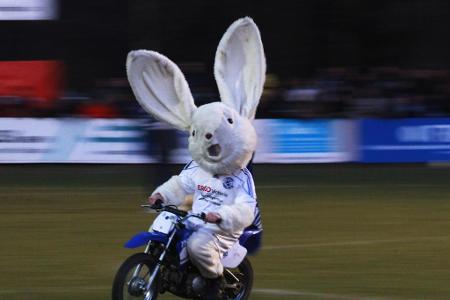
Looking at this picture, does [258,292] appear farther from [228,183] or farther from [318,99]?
[318,99]

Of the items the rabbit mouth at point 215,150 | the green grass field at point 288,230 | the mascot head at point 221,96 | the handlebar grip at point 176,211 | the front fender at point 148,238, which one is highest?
the mascot head at point 221,96

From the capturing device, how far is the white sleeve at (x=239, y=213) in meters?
7.40

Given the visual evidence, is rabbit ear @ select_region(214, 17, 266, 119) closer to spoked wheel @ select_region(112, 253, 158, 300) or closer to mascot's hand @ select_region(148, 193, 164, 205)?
mascot's hand @ select_region(148, 193, 164, 205)

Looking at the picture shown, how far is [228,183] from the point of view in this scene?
7766 mm

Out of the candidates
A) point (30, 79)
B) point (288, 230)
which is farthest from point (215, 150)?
point (30, 79)

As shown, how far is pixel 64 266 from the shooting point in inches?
387

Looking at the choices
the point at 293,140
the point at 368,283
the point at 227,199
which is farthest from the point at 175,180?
the point at 293,140

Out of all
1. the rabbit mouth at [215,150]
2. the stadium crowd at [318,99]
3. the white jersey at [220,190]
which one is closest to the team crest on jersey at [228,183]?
the white jersey at [220,190]

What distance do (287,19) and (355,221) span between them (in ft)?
49.4

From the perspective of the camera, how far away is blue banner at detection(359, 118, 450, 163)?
65.6 ft

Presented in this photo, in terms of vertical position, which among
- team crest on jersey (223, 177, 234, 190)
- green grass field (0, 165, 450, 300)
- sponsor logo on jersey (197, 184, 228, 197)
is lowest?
green grass field (0, 165, 450, 300)

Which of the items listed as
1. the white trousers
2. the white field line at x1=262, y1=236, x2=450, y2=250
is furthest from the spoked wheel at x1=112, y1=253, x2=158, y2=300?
the white field line at x1=262, y1=236, x2=450, y2=250

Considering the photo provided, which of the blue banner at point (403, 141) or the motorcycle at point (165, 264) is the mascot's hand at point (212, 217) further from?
the blue banner at point (403, 141)

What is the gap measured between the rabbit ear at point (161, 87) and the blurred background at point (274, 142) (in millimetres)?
1567
